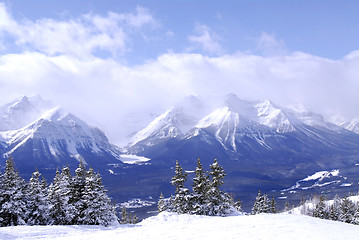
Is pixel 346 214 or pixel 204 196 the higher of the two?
pixel 204 196

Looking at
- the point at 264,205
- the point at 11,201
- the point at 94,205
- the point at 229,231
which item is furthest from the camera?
the point at 264,205

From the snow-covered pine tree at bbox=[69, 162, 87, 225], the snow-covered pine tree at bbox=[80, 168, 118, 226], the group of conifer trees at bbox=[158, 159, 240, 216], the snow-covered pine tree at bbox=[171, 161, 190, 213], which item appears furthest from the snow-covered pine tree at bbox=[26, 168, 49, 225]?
the group of conifer trees at bbox=[158, 159, 240, 216]

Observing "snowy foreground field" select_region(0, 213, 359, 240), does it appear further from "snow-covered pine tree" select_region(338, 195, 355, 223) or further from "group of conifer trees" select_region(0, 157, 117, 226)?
"snow-covered pine tree" select_region(338, 195, 355, 223)

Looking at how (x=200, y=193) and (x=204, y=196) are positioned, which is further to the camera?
(x=200, y=193)

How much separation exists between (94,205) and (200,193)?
1730 centimetres

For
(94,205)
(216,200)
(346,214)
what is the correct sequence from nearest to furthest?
(94,205) < (216,200) < (346,214)

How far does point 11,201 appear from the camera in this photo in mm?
44906

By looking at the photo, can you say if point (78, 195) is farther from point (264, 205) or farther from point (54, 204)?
point (264, 205)

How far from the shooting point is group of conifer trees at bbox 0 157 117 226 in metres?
45.2

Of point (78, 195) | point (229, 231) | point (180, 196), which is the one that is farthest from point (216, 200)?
point (78, 195)

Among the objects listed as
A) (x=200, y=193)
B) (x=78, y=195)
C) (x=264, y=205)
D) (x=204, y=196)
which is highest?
(x=78, y=195)

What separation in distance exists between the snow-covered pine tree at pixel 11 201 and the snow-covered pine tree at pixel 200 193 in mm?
26283

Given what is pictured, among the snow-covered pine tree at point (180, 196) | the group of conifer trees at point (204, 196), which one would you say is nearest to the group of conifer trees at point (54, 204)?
the snow-covered pine tree at point (180, 196)

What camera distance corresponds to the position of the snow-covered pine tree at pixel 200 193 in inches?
1969
